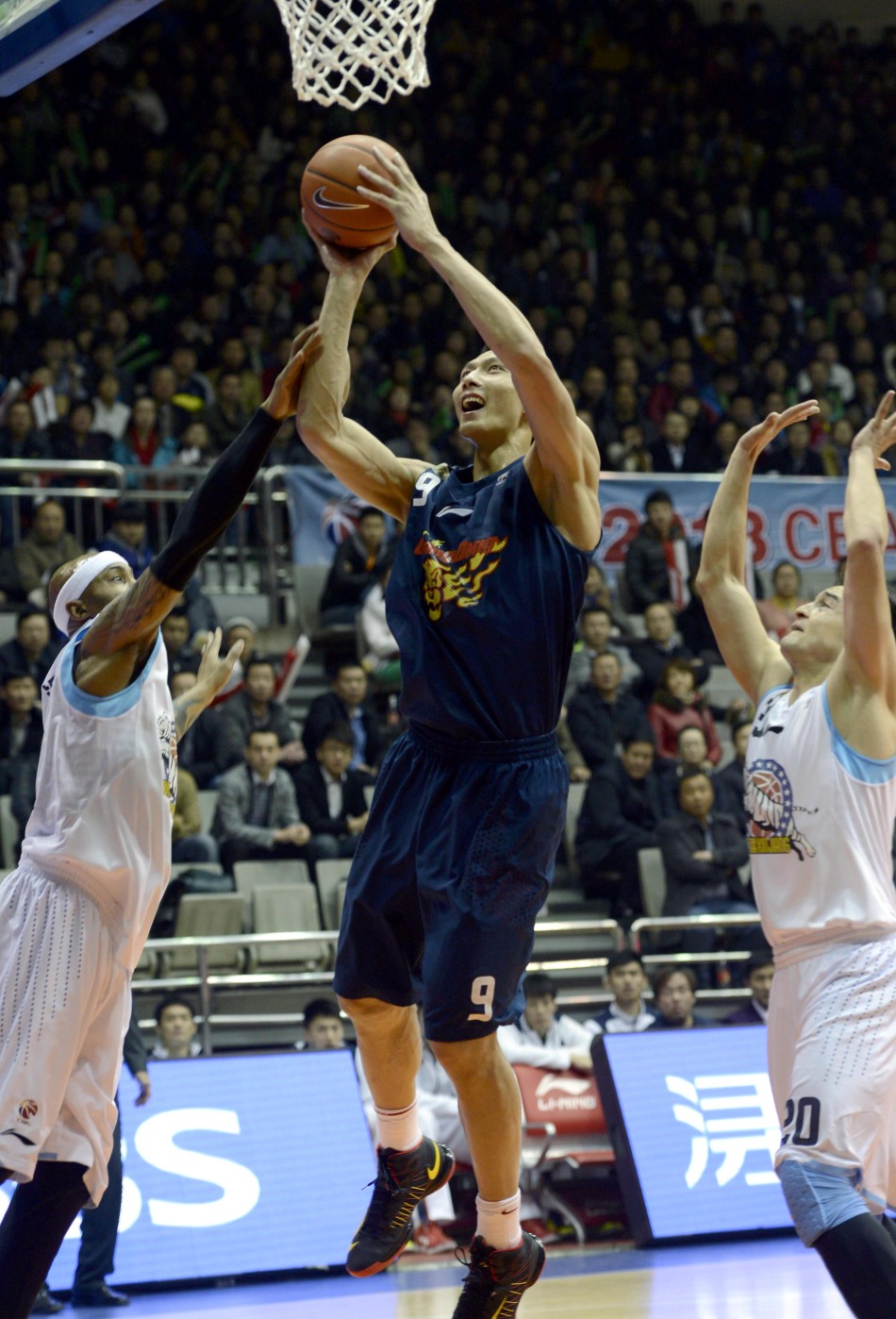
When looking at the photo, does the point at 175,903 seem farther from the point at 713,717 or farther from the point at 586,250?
the point at 586,250

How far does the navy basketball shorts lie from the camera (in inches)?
173

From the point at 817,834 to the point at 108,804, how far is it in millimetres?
2113

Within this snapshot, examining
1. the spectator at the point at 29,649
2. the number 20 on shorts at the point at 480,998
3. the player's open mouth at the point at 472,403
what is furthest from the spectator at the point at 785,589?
the number 20 on shorts at the point at 480,998

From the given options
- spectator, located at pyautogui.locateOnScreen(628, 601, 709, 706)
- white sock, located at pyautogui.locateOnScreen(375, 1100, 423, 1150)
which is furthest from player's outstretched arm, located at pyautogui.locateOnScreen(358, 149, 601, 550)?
spectator, located at pyautogui.locateOnScreen(628, 601, 709, 706)

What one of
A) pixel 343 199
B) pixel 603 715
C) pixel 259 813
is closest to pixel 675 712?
pixel 603 715

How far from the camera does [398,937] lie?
4660 mm

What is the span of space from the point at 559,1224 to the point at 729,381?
31.1 feet

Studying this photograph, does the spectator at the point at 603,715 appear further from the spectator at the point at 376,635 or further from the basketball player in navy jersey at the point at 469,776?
the basketball player in navy jersey at the point at 469,776

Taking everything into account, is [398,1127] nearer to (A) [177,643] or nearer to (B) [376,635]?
(A) [177,643]

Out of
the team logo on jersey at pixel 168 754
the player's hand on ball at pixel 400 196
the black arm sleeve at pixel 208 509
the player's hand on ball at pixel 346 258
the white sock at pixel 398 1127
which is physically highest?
the player's hand on ball at pixel 400 196

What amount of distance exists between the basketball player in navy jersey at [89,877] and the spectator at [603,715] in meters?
7.12

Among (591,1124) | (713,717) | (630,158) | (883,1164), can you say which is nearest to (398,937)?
(883,1164)

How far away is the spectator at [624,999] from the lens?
9844 mm

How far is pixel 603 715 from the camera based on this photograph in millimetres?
12070
